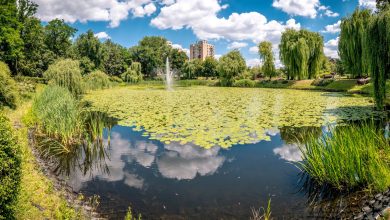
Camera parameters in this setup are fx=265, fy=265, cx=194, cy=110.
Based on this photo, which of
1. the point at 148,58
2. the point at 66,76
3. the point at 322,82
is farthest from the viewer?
the point at 148,58

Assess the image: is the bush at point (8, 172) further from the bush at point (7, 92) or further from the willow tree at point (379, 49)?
the willow tree at point (379, 49)

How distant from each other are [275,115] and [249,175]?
7335 mm

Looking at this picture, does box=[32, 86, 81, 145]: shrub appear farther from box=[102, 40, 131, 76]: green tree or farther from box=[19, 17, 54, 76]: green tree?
box=[102, 40, 131, 76]: green tree

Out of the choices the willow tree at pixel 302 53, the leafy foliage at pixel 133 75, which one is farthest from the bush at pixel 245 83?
the leafy foliage at pixel 133 75

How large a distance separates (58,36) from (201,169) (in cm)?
3840

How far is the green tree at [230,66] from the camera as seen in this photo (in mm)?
40156

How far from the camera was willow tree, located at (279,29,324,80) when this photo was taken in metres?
32.5

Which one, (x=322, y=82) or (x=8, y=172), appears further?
(x=322, y=82)

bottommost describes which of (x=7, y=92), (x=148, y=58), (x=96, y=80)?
(x=7, y=92)

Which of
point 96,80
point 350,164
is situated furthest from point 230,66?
point 350,164

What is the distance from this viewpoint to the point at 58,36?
3750 centimetres

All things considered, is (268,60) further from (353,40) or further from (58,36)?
(58,36)

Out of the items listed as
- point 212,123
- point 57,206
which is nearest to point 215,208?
point 57,206

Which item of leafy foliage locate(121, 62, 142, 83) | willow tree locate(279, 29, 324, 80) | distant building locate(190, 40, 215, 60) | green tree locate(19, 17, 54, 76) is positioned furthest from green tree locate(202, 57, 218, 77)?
distant building locate(190, 40, 215, 60)
